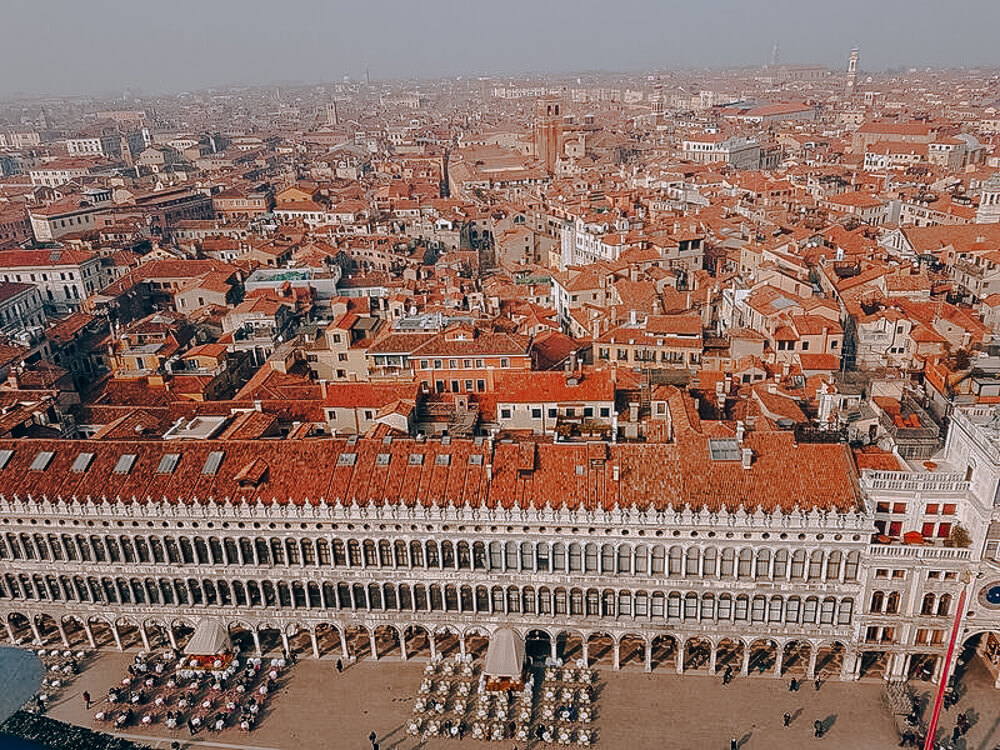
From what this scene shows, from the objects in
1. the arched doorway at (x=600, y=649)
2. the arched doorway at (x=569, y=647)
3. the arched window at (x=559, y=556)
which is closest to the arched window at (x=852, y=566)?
the arched doorway at (x=600, y=649)

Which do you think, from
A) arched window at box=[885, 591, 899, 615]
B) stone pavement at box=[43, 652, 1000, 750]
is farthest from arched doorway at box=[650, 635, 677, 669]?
arched window at box=[885, 591, 899, 615]

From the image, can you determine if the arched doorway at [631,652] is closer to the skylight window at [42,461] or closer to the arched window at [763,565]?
the arched window at [763,565]

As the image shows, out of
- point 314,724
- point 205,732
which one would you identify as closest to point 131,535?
point 205,732

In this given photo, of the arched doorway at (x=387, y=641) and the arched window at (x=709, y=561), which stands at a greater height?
the arched window at (x=709, y=561)

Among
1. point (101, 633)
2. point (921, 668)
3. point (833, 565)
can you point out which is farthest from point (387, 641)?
point (921, 668)

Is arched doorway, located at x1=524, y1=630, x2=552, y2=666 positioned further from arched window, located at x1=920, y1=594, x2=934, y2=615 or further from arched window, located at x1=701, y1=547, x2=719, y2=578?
arched window, located at x1=920, y1=594, x2=934, y2=615

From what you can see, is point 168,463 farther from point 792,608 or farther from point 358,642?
point 792,608
